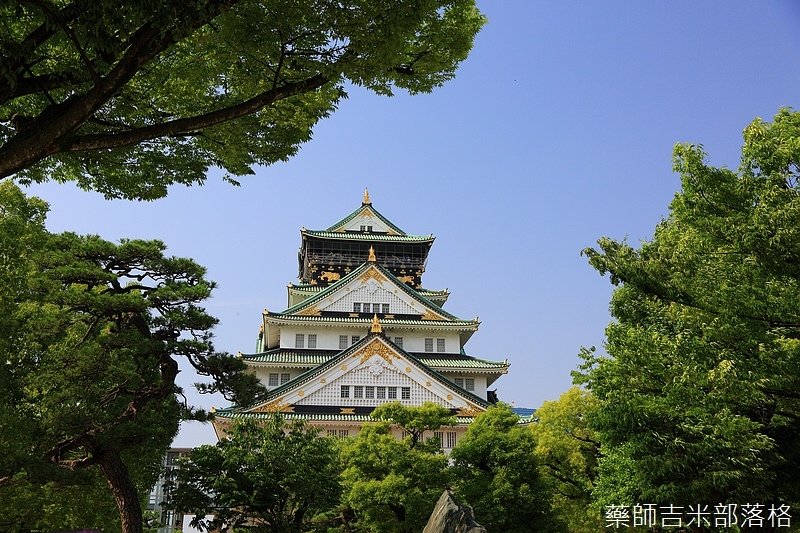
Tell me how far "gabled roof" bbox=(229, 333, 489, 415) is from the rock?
17.7 meters

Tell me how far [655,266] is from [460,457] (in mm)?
9997

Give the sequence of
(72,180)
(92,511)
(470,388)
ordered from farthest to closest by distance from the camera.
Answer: (470,388) < (92,511) < (72,180)

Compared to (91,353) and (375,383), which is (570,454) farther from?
(91,353)

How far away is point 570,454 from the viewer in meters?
21.3

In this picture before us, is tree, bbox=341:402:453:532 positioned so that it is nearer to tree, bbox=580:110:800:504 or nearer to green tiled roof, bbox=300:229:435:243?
tree, bbox=580:110:800:504

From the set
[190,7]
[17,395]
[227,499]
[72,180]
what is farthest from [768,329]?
[17,395]

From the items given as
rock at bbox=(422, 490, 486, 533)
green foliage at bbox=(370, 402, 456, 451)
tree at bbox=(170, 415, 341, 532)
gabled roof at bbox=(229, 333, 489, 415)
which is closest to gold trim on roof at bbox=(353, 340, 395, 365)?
gabled roof at bbox=(229, 333, 489, 415)

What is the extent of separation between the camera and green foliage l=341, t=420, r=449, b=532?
18984mm

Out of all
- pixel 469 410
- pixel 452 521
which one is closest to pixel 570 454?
pixel 469 410

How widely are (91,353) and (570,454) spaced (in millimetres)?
15553

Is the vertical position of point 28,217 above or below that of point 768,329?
above

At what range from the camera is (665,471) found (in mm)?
11781

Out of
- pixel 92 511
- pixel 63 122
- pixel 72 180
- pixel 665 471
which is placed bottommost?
pixel 92 511

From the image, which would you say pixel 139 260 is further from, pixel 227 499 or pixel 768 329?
pixel 768 329
